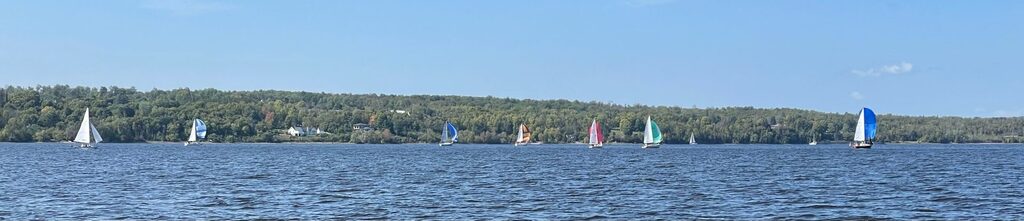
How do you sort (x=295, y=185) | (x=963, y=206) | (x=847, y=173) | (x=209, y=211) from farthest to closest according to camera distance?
(x=847, y=173), (x=295, y=185), (x=963, y=206), (x=209, y=211)

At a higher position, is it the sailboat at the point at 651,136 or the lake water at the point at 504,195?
the sailboat at the point at 651,136

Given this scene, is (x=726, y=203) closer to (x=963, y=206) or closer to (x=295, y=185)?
(x=963, y=206)

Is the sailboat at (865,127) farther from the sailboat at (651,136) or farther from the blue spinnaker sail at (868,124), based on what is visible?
the sailboat at (651,136)

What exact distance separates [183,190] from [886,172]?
128 ft

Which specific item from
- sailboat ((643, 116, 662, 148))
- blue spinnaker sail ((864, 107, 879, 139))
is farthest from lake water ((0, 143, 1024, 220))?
sailboat ((643, 116, 662, 148))

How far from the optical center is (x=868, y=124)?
494 ft

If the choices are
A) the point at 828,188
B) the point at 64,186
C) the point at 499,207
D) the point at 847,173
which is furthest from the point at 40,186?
the point at 847,173

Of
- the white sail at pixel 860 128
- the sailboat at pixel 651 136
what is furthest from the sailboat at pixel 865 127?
the sailboat at pixel 651 136

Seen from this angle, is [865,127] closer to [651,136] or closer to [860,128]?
[860,128]

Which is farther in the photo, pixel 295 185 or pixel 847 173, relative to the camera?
pixel 847 173

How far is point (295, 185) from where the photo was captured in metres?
57.1

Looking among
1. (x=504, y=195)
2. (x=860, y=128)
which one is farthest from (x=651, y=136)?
(x=504, y=195)

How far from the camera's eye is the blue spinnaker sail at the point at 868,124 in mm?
148625

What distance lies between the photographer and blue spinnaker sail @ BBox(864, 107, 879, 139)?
488 feet
